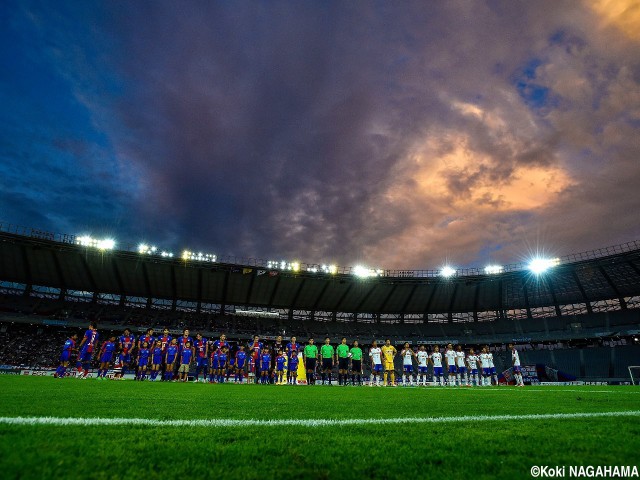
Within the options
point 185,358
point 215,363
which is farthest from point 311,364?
point 185,358

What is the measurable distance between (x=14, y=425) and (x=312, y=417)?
2.83 metres

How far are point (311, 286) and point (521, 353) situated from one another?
26.5 m

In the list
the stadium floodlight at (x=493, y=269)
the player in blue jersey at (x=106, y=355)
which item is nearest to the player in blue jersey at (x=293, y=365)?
the player in blue jersey at (x=106, y=355)

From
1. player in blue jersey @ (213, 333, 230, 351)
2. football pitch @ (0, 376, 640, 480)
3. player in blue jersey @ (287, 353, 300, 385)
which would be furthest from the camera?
player in blue jersey @ (213, 333, 230, 351)

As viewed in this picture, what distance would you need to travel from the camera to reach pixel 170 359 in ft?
55.7

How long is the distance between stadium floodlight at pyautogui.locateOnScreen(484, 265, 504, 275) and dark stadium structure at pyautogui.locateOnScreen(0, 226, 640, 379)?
0.74 meters

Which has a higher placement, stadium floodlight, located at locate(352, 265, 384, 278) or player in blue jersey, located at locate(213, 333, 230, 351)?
stadium floodlight, located at locate(352, 265, 384, 278)

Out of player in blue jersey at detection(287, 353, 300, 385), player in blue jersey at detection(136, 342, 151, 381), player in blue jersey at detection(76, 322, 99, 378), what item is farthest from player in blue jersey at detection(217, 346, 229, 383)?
player in blue jersey at detection(76, 322, 99, 378)

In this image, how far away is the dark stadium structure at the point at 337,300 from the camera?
35.9m

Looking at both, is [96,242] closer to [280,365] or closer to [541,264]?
[280,365]

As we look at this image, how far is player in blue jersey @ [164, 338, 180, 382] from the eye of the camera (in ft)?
55.8

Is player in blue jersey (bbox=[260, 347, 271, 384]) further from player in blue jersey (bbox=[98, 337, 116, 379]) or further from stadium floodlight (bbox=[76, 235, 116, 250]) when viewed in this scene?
stadium floodlight (bbox=[76, 235, 116, 250])

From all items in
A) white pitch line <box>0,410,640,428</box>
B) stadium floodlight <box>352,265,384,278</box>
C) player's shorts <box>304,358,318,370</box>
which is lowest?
white pitch line <box>0,410,640,428</box>

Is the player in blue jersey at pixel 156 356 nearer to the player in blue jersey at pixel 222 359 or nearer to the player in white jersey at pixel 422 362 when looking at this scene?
the player in blue jersey at pixel 222 359
